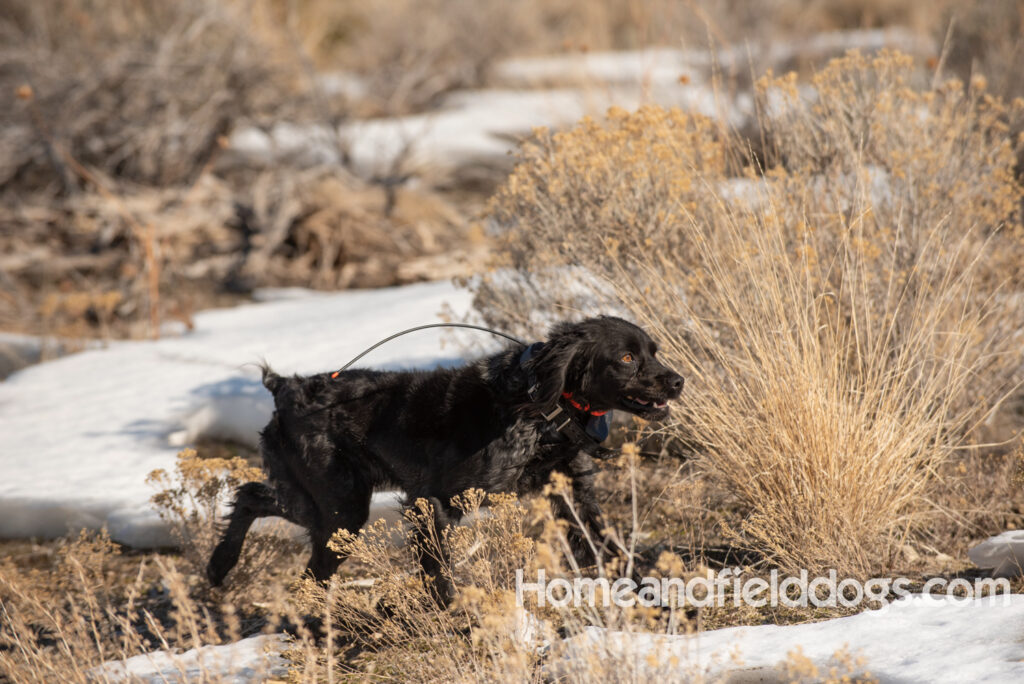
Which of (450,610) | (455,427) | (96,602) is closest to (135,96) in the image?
(96,602)

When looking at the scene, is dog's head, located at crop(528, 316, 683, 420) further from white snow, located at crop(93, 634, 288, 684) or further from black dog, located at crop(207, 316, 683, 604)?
white snow, located at crop(93, 634, 288, 684)

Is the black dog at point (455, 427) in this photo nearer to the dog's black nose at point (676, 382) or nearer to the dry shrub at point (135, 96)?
the dog's black nose at point (676, 382)

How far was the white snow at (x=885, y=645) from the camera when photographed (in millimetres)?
2324

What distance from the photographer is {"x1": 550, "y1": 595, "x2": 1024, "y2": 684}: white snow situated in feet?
7.63

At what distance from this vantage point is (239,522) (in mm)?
3617

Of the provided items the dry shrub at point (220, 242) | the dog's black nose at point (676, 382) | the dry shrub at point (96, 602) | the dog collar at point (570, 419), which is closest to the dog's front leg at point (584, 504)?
the dog collar at point (570, 419)

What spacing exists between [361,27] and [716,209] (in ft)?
48.6

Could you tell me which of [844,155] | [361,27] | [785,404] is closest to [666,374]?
[785,404]

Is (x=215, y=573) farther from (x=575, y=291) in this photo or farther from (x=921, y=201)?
(x=921, y=201)

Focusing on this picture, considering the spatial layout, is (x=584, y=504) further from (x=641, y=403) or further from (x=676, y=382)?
(x=676, y=382)

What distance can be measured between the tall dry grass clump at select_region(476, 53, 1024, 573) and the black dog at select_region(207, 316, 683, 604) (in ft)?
1.29

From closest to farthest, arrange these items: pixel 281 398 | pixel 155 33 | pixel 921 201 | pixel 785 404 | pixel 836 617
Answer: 1. pixel 836 617
2. pixel 785 404
3. pixel 281 398
4. pixel 921 201
5. pixel 155 33

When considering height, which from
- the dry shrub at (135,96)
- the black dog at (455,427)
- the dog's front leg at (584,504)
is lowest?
the dog's front leg at (584,504)

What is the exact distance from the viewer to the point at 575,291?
4336 mm
